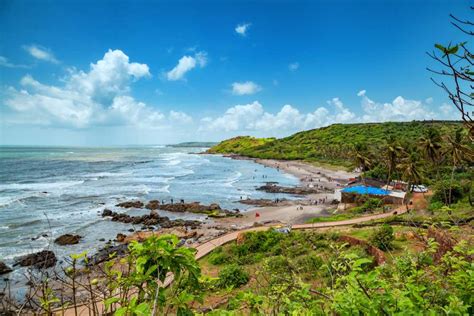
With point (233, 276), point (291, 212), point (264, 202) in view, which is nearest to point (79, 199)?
point (264, 202)

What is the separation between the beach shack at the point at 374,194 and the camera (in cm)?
3600

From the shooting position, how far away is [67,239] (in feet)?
88.1

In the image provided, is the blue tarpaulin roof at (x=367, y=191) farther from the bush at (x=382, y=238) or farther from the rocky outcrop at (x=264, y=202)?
→ the bush at (x=382, y=238)

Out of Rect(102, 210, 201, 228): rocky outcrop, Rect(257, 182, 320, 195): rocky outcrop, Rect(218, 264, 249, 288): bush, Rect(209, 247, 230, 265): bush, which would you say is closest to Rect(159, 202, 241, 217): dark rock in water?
Rect(102, 210, 201, 228): rocky outcrop

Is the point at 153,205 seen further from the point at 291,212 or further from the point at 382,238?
the point at 382,238

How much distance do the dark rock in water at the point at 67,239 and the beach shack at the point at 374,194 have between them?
30.2m

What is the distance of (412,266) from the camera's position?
3.57m

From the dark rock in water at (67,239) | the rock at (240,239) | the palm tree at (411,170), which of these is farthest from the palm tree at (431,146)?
the dark rock in water at (67,239)

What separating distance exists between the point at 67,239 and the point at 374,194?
3304 cm

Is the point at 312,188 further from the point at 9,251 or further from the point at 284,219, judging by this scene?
the point at 9,251

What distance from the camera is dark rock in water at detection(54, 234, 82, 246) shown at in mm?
26438

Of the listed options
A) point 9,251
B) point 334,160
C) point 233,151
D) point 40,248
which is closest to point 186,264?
point 40,248

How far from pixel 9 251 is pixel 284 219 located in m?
26.5

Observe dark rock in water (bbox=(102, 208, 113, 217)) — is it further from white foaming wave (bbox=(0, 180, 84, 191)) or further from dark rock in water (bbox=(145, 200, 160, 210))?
white foaming wave (bbox=(0, 180, 84, 191))
